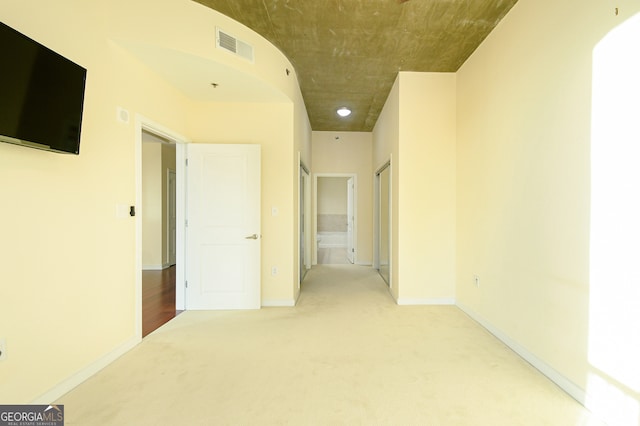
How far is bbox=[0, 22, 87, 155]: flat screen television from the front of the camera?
1.33 m

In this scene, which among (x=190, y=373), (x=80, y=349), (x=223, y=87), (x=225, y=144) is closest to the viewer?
(x=80, y=349)

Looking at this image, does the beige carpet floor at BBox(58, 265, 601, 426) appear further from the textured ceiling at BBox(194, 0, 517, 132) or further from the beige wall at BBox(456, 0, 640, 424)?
the textured ceiling at BBox(194, 0, 517, 132)

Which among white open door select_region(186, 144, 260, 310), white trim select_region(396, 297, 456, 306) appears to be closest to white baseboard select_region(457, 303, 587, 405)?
white trim select_region(396, 297, 456, 306)

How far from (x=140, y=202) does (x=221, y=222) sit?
3.11ft

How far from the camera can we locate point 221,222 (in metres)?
3.22

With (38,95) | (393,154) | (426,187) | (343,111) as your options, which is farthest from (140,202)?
(343,111)

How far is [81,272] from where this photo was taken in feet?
6.15

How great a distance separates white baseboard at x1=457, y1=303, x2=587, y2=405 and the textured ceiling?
2.97 metres

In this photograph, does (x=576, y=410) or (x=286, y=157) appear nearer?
(x=576, y=410)

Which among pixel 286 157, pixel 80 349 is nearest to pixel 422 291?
pixel 286 157

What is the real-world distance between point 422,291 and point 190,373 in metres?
2.74

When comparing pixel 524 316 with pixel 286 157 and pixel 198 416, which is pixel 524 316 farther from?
pixel 286 157

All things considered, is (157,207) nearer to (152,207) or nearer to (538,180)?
(152,207)

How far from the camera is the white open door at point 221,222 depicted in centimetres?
321
